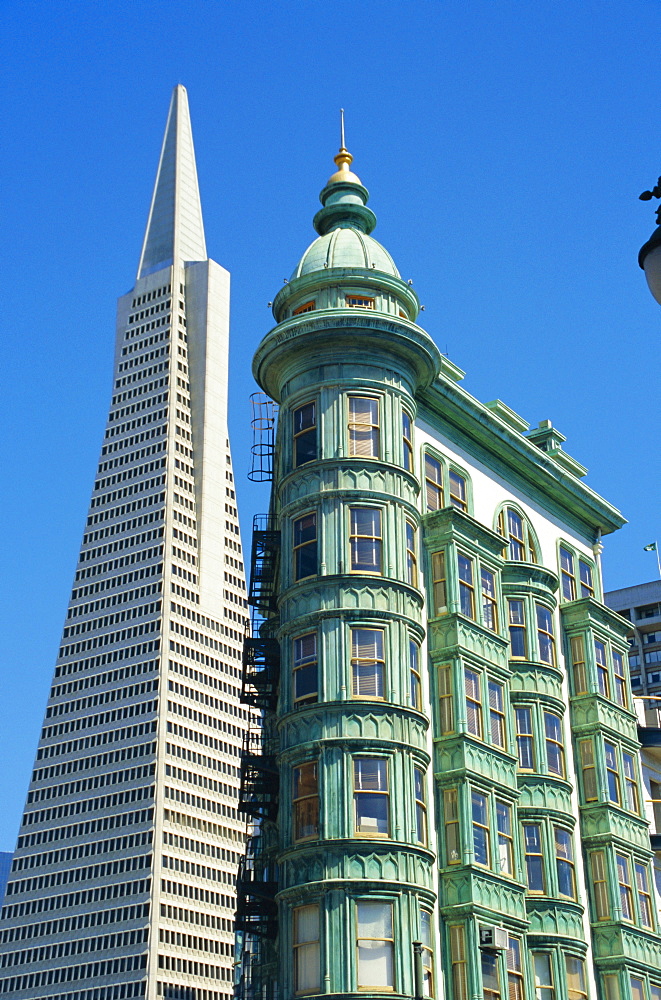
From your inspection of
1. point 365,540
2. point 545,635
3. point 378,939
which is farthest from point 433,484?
point 378,939

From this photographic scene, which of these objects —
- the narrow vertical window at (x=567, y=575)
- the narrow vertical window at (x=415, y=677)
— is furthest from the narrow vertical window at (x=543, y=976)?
the narrow vertical window at (x=567, y=575)

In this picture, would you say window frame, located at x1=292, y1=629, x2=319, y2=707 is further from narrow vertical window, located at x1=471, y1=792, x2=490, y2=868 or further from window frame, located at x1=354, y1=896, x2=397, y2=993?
narrow vertical window, located at x1=471, y1=792, x2=490, y2=868

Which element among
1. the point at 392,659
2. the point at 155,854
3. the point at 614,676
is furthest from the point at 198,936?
the point at 392,659

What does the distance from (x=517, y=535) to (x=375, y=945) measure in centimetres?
2102

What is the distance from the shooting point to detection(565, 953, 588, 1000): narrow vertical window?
4747 cm

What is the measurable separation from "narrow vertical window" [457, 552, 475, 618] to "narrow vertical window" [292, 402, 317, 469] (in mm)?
6664

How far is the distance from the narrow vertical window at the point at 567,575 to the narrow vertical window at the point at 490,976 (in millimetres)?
18444

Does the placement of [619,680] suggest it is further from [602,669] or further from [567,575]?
[567,575]

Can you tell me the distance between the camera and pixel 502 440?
→ 180 ft

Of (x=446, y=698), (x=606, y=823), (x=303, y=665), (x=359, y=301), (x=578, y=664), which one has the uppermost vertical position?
(x=359, y=301)

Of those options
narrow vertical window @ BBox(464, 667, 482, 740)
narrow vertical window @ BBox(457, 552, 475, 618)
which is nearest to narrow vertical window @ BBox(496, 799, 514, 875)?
narrow vertical window @ BBox(464, 667, 482, 740)

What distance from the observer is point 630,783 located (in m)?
55.5

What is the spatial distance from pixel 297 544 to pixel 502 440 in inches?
504

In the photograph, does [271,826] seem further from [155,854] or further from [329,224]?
[155,854]
